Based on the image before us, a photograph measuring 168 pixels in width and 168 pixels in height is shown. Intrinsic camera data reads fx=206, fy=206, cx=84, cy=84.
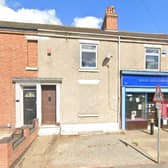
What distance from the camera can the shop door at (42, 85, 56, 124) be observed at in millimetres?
12133

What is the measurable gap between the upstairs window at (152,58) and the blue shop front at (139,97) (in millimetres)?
702

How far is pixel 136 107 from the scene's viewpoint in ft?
43.8

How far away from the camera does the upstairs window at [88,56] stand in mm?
12586

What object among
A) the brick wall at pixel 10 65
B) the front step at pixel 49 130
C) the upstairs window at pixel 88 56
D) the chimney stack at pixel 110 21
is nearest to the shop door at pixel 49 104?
the front step at pixel 49 130

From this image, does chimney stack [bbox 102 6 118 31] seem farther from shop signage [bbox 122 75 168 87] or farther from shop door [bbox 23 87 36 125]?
shop door [bbox 23 87 36 125]

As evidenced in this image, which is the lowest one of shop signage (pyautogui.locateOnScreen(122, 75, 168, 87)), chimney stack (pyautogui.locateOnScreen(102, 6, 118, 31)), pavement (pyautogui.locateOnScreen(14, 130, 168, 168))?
pavement (pyautogui.locateOnScreen(14, 130, 168, 168))

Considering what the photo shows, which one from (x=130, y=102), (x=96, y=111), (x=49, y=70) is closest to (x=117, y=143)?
(x=96, y=111)

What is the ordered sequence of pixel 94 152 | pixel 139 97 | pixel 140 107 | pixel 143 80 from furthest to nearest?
1. pixel 140 107
2. pixel 139 97
3. pixel 143 80
4. pixel 94 152

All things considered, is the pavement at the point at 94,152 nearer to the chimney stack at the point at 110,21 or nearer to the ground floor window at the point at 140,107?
the ground floor window at the point at 140,107

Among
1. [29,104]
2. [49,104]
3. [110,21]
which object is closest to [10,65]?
[29,104]

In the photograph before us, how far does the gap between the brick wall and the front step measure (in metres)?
1.64

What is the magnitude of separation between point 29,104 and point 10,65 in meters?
2.47

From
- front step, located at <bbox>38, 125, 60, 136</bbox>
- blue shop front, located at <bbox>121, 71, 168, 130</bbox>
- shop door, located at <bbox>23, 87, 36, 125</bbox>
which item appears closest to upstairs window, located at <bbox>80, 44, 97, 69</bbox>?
blue shop front, located at <bbox>121, 71, 168, 130</bbox>

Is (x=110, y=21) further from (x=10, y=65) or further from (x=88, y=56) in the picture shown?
(x=10, y=65)
